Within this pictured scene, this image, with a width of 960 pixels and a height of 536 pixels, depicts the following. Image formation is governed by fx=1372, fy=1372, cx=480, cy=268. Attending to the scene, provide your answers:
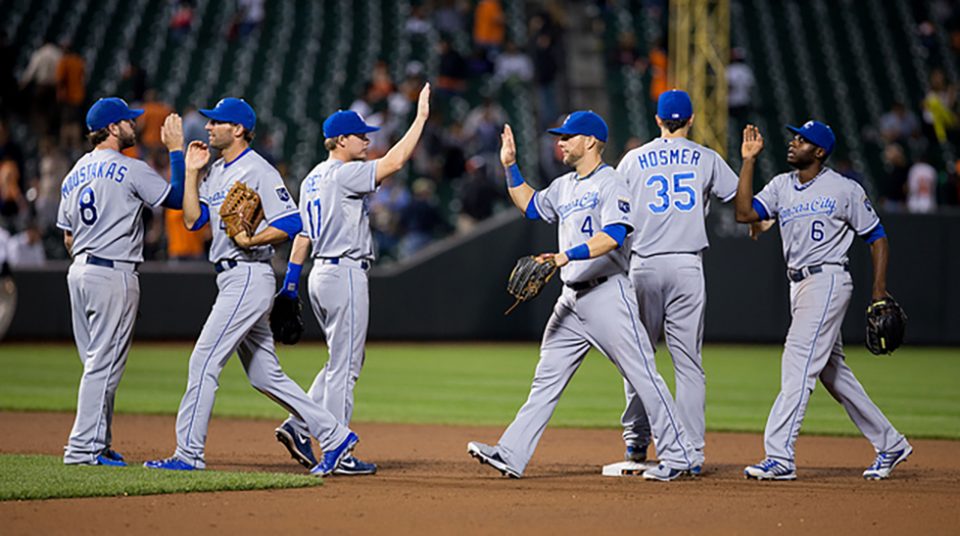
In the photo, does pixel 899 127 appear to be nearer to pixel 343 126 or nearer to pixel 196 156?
pixel 343 126

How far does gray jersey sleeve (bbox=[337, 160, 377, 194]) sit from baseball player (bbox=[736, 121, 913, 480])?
6.96 ft

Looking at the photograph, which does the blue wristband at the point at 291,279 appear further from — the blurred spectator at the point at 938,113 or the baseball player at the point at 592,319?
the blurred spectator at the point at 938,113

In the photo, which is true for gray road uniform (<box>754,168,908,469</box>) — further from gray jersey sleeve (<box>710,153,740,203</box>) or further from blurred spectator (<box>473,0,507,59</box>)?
blurred spectator (<box>473,0,507,59</box>)

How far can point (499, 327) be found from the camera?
2098cm

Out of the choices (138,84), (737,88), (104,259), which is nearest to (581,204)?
(104,259)

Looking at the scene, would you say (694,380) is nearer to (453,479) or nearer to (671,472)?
(671,472)

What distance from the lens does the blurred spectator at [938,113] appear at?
78.2 feet

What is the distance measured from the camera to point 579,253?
7.20 m

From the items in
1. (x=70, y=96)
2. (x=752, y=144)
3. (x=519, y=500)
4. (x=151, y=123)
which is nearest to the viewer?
(x=519, y=500)

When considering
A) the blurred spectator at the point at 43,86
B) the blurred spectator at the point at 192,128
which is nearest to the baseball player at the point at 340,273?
the blurred spectator at the point at 192,128

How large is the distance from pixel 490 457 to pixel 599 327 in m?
0.94

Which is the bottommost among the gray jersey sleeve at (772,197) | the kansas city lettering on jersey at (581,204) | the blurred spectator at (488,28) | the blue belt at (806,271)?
the blue belt at (806,271)

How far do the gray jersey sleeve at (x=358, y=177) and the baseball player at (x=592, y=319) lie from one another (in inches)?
40.0

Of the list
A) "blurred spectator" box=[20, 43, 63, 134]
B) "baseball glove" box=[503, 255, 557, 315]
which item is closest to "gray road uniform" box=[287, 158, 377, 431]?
"baseball glove" box=[503, 255, 557, 315]
